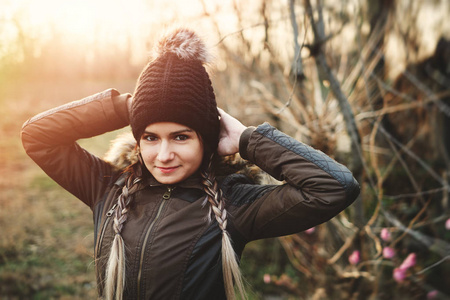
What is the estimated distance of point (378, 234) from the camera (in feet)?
10.1

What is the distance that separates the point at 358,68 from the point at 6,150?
9284 mm

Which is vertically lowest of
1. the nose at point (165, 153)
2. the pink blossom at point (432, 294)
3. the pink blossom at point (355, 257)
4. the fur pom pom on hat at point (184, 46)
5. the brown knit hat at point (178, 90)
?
the pink blossom at point (432, 294)

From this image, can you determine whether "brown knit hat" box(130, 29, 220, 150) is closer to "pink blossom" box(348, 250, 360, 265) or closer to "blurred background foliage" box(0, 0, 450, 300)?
"blurred background foliage" box(0, 0, 450, 300)

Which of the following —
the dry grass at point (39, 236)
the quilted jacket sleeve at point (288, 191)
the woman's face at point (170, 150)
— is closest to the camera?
the quilted jacket sleeve at point (288, 191)

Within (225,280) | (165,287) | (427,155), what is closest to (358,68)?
(225,280)

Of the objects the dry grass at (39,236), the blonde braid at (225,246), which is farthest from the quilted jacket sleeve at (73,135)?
the blonde braid at (225,246)

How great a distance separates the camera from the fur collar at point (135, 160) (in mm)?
1666

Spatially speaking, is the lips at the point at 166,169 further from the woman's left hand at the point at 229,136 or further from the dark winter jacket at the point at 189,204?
the woman's left hand at the point at 229,136

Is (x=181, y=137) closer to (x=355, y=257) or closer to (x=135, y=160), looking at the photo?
(x=135, y=160)

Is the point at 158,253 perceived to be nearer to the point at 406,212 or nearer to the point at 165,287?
the point at 165,287

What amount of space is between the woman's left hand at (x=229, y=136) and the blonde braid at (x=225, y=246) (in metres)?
0.16

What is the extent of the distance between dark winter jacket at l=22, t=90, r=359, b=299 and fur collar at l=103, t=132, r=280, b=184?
0.06 metres

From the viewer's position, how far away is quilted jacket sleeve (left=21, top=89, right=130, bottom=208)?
1.62m

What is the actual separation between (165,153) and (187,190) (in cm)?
22
